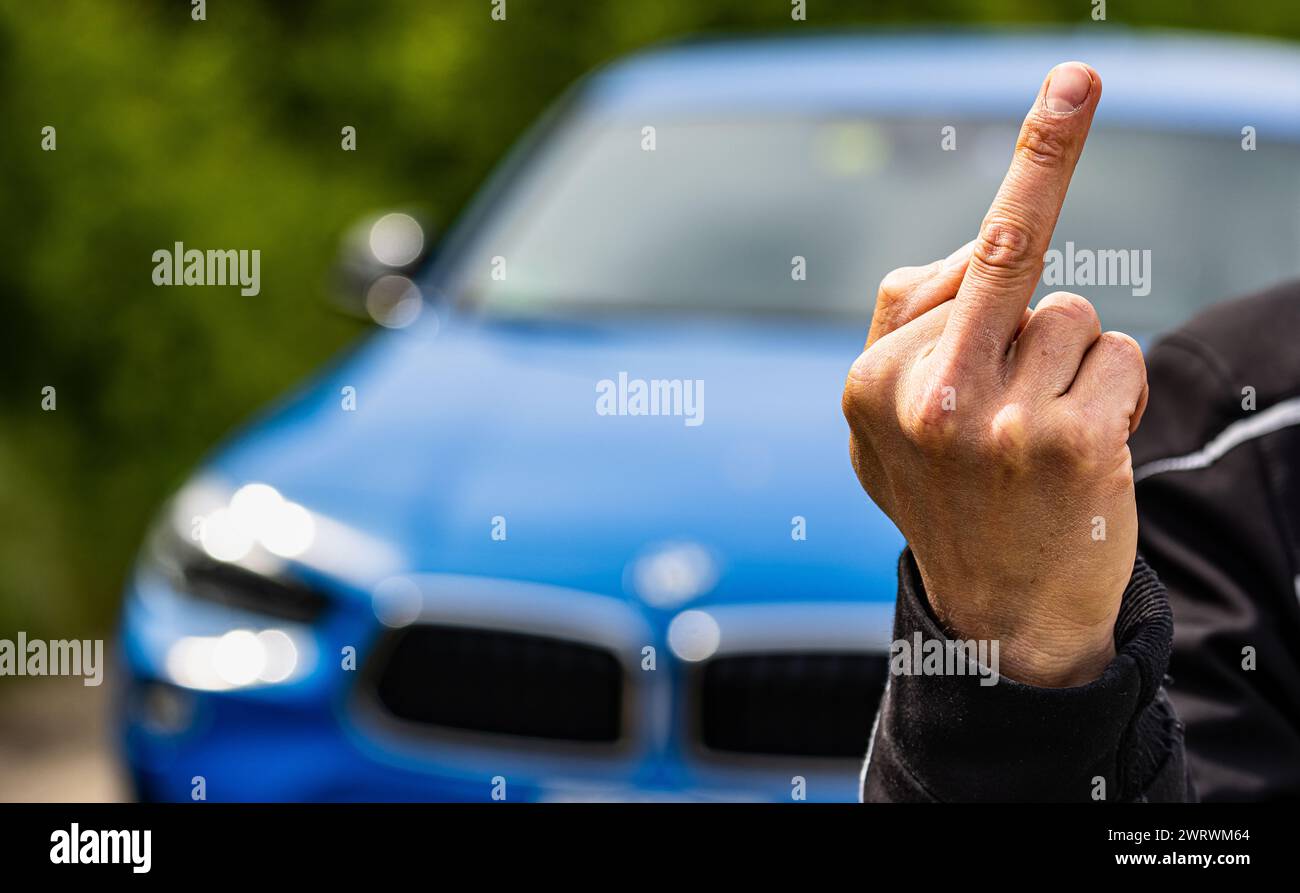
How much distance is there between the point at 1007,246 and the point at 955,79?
2478 millimetres

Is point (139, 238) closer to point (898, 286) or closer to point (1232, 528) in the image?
point (1232, 528)

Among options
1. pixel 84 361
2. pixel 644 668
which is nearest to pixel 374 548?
pixel 644 668

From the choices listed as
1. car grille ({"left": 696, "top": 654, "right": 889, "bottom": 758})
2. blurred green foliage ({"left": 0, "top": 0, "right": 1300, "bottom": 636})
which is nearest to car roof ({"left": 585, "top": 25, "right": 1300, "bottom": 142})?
car grille ({"left": 696, "top": 654, "right": 889, "bottom": 758})

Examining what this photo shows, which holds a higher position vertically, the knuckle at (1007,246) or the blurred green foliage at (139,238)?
the blurred green foliage at (139,238)

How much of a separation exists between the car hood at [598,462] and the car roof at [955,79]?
693 millimetres

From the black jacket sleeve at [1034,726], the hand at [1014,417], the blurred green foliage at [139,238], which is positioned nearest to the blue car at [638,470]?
the black jacket sleeve at [1034,726]

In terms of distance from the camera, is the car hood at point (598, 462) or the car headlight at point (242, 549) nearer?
the car hood at point (598, 462)

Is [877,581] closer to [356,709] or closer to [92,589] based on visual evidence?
[356,709]

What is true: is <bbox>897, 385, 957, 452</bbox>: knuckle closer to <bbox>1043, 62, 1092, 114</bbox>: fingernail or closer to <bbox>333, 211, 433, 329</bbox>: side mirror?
<bbox>1043, 62, 1092, 114</bbox>: fingernail

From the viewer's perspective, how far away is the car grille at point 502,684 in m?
2.40

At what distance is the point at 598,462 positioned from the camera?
252 cm

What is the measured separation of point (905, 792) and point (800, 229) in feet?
6.52

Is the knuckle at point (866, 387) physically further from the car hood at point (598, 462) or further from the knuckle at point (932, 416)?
the car hood at point (598, 462)

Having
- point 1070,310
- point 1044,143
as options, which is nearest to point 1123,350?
point 1070,310
